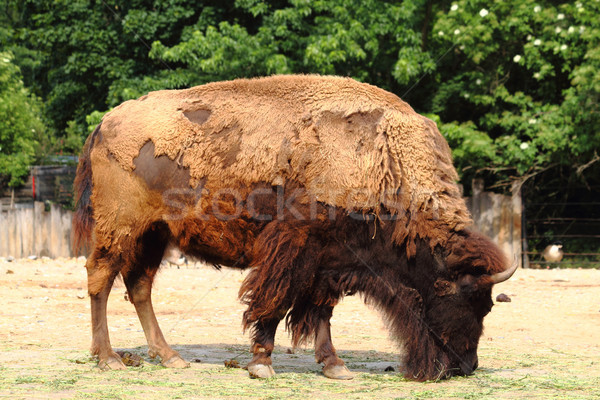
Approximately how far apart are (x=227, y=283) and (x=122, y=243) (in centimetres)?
624

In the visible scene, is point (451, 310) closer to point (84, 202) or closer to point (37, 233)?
point (84, 202)

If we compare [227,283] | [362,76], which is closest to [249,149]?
[227,283]

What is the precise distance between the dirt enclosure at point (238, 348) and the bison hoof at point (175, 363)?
107 mm

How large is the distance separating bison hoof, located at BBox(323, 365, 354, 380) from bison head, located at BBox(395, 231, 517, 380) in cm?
45

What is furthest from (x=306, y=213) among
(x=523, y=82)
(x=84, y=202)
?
(x=523, y=82)

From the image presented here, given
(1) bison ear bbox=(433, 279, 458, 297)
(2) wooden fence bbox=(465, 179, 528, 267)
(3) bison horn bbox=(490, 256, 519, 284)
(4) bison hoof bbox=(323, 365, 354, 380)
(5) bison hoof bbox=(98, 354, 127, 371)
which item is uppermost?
(2) wooden fence bbox=(465, 179, 528, 267)

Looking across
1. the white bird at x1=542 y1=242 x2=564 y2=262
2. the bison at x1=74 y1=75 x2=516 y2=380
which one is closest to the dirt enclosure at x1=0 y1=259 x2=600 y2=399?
the bison at x1=74 y1=75 x2=516 y2=380

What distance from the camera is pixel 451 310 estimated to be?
18.3 feet

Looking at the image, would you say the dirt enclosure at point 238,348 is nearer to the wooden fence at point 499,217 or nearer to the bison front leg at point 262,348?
the bison front leg at point 262,348

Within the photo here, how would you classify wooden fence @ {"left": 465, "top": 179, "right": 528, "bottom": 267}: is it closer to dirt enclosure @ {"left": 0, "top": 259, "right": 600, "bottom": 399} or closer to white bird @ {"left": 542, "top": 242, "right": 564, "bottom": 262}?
white bird @ {"left": 542, "top": 242, "right": 564, "bottom": 262}

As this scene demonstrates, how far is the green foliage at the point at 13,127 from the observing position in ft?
69.4

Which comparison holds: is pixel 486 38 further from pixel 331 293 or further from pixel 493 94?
pixel 331 293

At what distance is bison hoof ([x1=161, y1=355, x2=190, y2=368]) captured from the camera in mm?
5910

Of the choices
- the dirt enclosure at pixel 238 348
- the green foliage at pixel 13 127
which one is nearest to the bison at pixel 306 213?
the dirt enclosure at pixel 238 348
